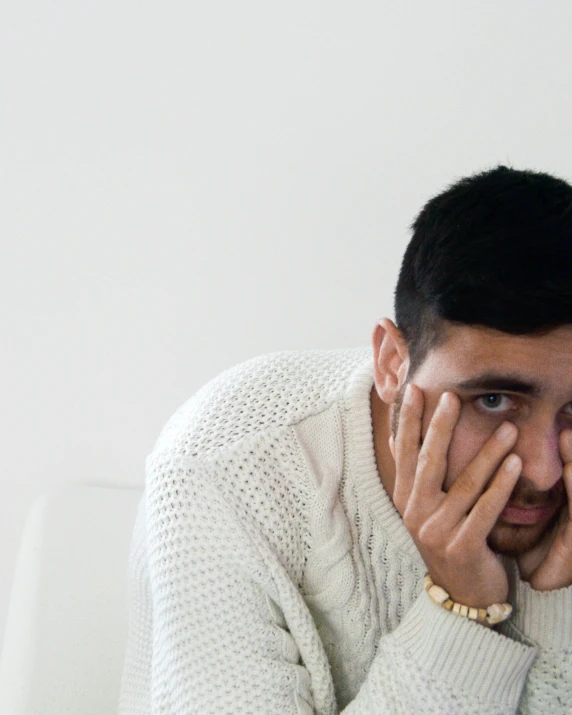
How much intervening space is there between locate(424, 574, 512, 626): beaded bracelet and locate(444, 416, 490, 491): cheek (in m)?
0.16

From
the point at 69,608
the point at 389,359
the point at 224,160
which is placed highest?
the point at 224,160

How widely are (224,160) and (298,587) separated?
109 cm

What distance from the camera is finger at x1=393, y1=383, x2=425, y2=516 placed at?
1.17m

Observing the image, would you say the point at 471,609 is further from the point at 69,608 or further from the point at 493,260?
the point at 69,608

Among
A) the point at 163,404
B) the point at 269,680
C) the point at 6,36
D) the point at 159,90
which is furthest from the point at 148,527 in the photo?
the point at 6,36

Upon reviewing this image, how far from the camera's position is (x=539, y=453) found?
3.68 ft

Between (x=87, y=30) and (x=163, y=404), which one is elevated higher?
(x=87, y=30)

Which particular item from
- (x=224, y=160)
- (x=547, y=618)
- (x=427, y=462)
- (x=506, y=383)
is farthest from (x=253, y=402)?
(x=224, y=160)

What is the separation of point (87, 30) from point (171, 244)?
1.68ft

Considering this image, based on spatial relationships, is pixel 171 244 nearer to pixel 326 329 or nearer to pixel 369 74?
pixel 326 329

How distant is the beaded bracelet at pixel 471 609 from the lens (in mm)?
1203

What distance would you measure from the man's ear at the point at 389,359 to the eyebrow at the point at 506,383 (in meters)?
0.14

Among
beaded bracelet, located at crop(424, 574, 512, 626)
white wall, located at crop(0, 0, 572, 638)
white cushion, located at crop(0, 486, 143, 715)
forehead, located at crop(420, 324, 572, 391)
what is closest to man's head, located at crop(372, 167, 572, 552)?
forehead, located at crop(420, 324, 572, 391)

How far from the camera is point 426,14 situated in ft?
6.51
